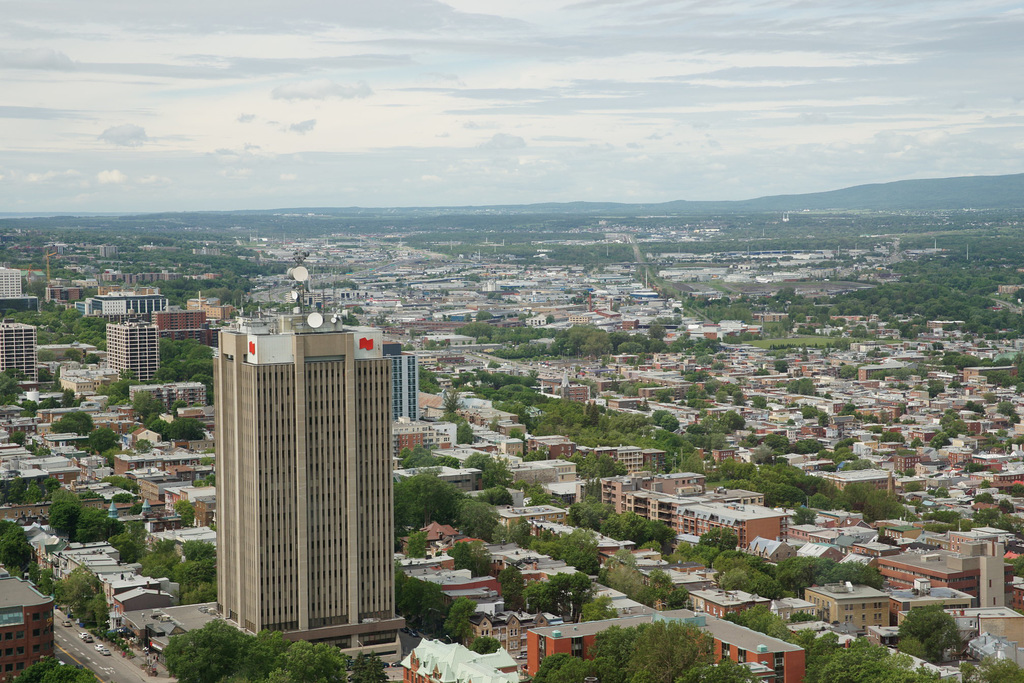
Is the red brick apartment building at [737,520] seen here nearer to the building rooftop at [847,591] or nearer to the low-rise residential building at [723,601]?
the building rooftop at [847,591]

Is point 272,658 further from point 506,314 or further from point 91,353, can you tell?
point 506,314

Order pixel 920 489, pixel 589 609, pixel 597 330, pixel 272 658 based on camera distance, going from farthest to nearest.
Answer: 1. pixel 597 330
2. pixel 920 489
3. pixel 589 609
4. pixel 272 658

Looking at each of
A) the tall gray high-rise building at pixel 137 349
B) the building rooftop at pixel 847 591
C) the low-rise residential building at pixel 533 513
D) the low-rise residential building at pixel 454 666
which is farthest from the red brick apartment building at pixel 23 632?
the tall gray high-rise building at pixel 137 349

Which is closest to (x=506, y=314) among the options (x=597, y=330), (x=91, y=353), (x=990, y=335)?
(x=597, y=330)

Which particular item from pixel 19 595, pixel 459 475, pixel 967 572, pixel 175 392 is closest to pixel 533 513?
pixel 459 475

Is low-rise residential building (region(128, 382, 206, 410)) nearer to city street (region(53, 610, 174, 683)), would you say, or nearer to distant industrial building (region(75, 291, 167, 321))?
distant industrial building (region(75, 291, 167, 321))

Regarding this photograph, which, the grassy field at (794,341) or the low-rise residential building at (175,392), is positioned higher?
the low-rise residential building at (175,392)

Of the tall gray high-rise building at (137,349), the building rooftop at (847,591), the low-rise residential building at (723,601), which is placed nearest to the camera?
the low-rise residential building at (723,601)
